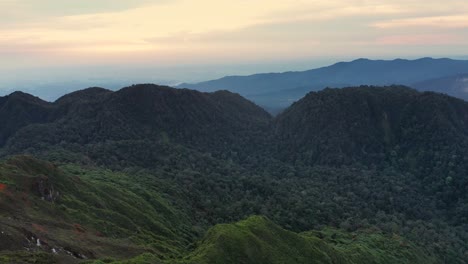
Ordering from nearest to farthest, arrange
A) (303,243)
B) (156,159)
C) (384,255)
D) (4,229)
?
(4,229)
(303,243)
(384,255)
(156,159)

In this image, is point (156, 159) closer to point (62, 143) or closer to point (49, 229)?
point (62, 143)

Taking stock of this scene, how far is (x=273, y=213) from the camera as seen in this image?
136 m

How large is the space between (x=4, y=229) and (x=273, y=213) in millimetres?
100770

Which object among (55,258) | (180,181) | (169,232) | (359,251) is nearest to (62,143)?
(180,181)

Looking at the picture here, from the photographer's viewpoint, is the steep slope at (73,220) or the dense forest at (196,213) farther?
the dense forest at (196,213)

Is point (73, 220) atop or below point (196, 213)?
atop

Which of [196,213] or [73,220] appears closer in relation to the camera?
[73,220]

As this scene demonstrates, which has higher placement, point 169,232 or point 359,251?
point 169,232

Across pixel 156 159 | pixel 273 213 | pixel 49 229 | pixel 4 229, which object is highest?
pixel 4 229

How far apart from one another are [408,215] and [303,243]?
122161 mm

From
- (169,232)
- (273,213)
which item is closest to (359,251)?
(169,232)

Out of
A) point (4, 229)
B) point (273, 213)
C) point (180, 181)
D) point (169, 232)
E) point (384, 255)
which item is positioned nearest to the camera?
point (4, 229)

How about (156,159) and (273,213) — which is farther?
(156,159)

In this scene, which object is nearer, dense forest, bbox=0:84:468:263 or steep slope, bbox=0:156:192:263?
steep slope, bbox=0:156:192:263
